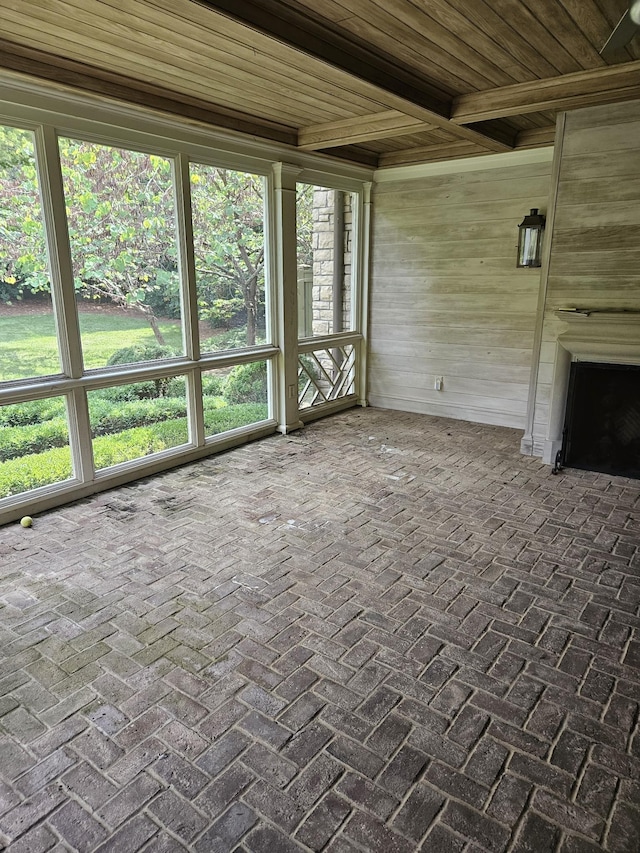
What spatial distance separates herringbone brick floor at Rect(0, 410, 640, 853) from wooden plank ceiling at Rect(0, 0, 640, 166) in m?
2.70

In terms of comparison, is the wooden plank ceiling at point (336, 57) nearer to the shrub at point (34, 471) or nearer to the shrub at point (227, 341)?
the shrub at point (227, 341)

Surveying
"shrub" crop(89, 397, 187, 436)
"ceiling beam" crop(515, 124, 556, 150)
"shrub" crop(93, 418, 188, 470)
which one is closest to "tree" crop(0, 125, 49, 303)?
"shrub" crop(89, 397, 187, 436)

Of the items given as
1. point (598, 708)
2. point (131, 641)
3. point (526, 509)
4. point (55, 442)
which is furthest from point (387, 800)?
point (55, 442)

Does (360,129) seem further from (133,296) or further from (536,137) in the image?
(133,296)

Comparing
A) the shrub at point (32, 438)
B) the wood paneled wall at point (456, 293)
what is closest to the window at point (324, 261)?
the wood paneled wall at point (456, 293)

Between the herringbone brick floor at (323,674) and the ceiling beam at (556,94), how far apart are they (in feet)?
8.97

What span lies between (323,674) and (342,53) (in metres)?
3.19

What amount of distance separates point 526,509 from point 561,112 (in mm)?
3057

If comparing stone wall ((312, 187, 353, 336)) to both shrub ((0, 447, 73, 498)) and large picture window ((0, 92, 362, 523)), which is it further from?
shrub ((0, 447, 73, 498))

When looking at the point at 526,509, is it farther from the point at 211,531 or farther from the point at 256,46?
the point at 256,46

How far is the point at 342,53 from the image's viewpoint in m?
3.04

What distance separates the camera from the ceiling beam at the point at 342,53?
2.54 m

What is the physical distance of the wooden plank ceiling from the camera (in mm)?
2615

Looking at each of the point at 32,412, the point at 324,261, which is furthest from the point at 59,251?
the point at 324,261
